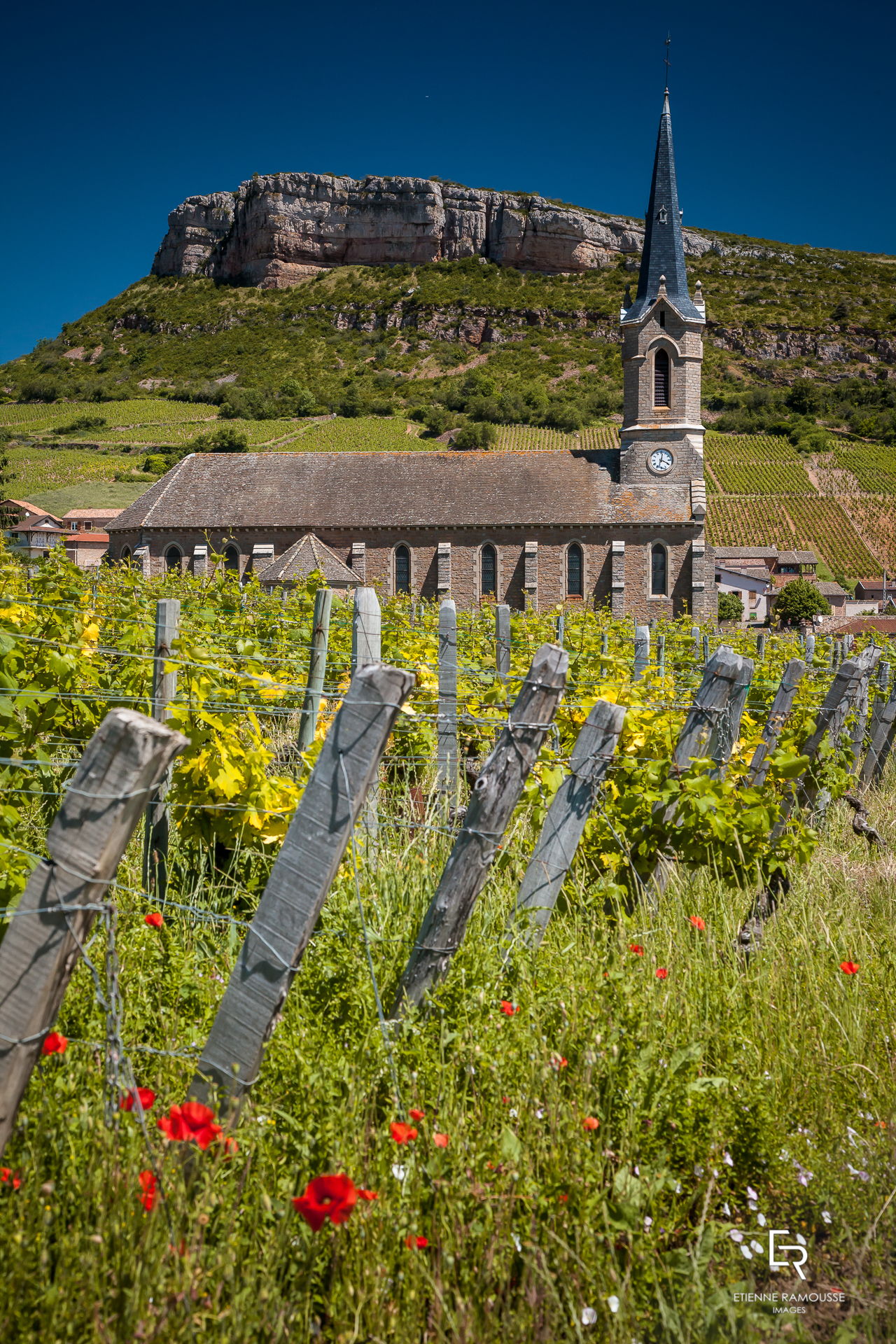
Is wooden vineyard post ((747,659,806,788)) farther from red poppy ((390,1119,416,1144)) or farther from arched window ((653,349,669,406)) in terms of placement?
arched window ((653,349,669,406))

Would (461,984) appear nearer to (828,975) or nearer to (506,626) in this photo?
(828,975)

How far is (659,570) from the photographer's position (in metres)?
34.1

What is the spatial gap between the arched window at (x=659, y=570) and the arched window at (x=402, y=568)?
10066mm

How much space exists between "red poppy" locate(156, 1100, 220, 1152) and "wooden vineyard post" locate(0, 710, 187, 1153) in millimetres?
327

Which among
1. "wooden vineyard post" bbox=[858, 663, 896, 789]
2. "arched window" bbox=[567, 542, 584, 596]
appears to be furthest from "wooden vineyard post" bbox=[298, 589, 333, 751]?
"arched window" bbox=[567, 542, 584, 596]

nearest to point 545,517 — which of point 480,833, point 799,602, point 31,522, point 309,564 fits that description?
point 309,564

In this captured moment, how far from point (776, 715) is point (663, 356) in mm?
34114

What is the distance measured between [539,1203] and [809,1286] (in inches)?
30.4

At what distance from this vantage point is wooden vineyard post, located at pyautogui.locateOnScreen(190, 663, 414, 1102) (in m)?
2.05

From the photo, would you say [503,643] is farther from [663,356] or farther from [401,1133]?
[663,356]

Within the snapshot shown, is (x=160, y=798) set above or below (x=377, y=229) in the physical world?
below

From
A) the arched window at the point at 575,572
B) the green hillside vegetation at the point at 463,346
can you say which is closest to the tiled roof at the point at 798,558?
the green hillside vegetation at the point at 463,346

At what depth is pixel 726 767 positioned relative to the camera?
4.58 metres

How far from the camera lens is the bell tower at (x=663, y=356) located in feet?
115
